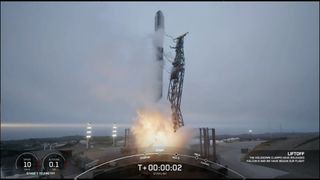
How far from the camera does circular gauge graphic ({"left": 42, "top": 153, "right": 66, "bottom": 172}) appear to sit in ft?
30.4

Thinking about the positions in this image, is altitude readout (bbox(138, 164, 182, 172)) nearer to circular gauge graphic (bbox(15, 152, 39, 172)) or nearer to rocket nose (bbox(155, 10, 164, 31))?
circular gauge graphic (bbox(15, 152, 39, 172))

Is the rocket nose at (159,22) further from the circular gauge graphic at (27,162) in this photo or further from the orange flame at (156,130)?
the circular gauge graphic at (27,162)

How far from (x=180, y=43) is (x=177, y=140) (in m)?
5.45

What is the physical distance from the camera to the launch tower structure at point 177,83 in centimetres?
1290

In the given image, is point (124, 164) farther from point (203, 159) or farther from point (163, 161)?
point (203, 159)

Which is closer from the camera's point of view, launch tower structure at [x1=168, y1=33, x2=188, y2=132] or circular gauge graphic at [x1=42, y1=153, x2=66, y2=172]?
circular gauge graphic at [x1=42, y1=153, x2=66, y2=172]

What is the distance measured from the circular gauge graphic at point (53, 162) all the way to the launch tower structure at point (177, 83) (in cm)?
633

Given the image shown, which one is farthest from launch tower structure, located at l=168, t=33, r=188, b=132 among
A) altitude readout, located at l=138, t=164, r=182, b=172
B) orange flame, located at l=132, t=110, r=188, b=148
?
altitude readout, located at l=138, t=164, r=182, b=172

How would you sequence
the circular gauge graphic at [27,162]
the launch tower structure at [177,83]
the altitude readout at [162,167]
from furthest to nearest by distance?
the launch tower structure at [177,83], the altitude readout at [162,167], the circular gauge graphic at [27,162]

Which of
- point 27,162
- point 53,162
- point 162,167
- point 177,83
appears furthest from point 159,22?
point 27,162

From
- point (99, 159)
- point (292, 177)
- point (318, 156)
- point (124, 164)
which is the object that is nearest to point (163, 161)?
point (124, 164)

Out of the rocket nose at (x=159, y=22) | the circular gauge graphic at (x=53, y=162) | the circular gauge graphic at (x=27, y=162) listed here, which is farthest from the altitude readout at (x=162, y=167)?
the rocket nose at (x=159, y=22)

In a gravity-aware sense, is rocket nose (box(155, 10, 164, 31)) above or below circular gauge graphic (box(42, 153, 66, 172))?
above

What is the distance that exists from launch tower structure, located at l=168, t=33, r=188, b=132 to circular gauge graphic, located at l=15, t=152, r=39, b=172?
6.90 m
